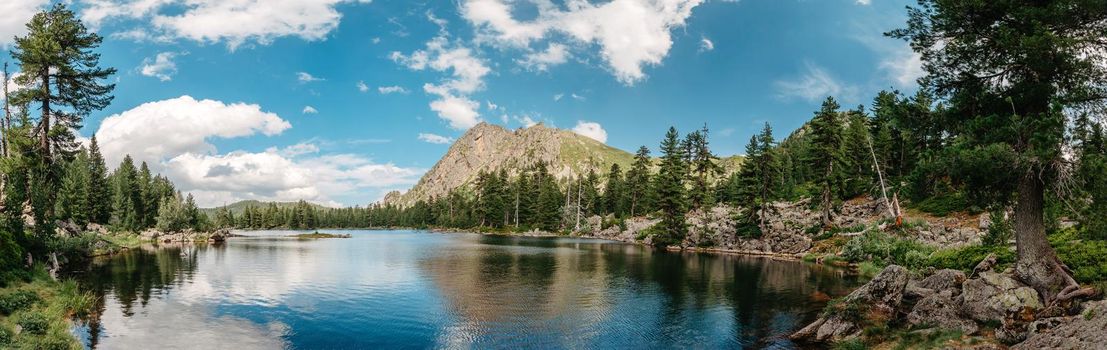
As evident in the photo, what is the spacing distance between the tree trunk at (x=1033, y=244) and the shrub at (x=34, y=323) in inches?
1551

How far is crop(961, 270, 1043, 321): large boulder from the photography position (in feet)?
62.6

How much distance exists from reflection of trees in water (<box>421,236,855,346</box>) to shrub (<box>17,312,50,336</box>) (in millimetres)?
17680

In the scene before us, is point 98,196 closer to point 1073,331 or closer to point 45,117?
point 45,117

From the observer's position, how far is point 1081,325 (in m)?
15.6

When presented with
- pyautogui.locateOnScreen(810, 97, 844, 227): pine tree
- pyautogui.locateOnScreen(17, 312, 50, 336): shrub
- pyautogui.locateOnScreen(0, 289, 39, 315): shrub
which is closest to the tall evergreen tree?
pyautogui.locateOnScreen(17, 312, 50, 336): shrub

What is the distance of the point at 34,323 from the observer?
2123cm

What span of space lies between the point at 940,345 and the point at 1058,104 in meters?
9.32

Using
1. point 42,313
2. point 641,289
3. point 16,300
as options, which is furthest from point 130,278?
point 641,289

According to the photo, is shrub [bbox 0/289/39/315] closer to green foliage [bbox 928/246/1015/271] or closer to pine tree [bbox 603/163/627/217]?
green foliage [bbox 928/246/1015/271]

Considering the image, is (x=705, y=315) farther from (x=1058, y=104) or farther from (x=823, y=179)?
(x=823, y=179)

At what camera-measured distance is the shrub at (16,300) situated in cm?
2267

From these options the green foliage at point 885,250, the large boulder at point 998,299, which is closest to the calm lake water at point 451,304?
the green foliage at point 885,250

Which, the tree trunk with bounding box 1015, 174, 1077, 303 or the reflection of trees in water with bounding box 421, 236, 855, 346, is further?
the reflection of trees in water with bounding box 421, 236, 855, 346

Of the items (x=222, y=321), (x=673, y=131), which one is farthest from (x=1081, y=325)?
(x=673, y=131)
